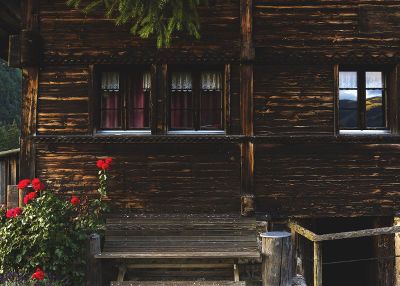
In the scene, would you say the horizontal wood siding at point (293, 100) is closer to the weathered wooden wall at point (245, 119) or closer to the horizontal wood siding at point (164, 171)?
the weathered wooden wall at point (245, 119)

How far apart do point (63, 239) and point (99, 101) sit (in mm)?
3152

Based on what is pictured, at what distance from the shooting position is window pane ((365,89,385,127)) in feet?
26.9

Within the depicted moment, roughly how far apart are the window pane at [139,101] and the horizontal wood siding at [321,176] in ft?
8.13

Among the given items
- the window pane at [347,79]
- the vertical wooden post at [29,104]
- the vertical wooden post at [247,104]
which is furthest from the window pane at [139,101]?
the window pane at [347,79]

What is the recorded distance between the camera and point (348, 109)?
817 centimetres

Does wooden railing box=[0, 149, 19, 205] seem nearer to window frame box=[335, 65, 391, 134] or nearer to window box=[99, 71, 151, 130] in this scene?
window box=[99, 71, 151, 130]

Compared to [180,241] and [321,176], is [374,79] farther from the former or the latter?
[180,241]

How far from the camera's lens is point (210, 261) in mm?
6879

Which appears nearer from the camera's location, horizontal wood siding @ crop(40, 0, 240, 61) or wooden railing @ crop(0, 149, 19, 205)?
horizontal wood siding @ crop(40, 0, 240, 61)

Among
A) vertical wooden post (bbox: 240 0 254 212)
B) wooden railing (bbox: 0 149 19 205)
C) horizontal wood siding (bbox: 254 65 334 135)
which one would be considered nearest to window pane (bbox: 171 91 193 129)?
vertical wooden post (bbox: 240 0 254 212)

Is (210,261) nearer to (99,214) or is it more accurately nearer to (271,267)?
(271,267)

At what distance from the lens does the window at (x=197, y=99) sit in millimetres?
8094

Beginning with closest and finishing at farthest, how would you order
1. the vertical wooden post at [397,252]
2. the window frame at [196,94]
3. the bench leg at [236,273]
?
1. the bench leg at [236,273]
2. the vertical wooden post at [397,252]
3. the window frame at [196,94]

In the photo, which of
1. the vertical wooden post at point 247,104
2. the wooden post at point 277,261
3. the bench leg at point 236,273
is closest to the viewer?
the wooden post at point 277,261
